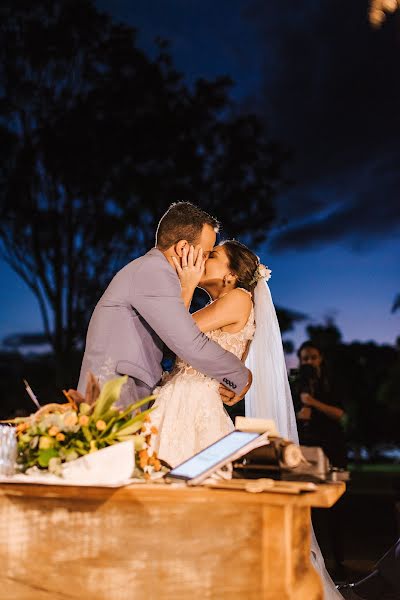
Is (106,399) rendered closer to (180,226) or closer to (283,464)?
(283,464)

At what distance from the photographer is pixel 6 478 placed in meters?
2.73

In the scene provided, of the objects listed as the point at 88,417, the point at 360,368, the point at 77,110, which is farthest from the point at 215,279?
the point at 360,368

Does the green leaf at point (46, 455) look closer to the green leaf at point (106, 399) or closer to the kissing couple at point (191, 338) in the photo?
the green leaf at point (106, 399)

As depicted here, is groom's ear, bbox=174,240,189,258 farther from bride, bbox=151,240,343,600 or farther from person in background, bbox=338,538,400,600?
person in background, bbox=338,538,400,600

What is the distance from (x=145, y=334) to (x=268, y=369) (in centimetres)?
166

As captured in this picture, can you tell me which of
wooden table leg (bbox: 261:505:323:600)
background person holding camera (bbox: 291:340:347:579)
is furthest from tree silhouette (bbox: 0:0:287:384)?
wooden table leg (bbox: 261:505:323:600)

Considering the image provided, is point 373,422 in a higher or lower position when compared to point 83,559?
higher

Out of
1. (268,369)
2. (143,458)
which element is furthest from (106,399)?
(268,369)

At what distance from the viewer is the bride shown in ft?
14.4

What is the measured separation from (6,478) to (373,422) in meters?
37.4

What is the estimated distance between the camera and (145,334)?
12.5 ft

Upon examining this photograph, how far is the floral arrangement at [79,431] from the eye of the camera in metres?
2.75

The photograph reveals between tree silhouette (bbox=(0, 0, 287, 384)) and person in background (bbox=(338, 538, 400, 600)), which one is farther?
tree silhouette (bbox=(0, 0, 287, 384))

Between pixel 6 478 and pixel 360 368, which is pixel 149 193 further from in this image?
pixel 360 368
